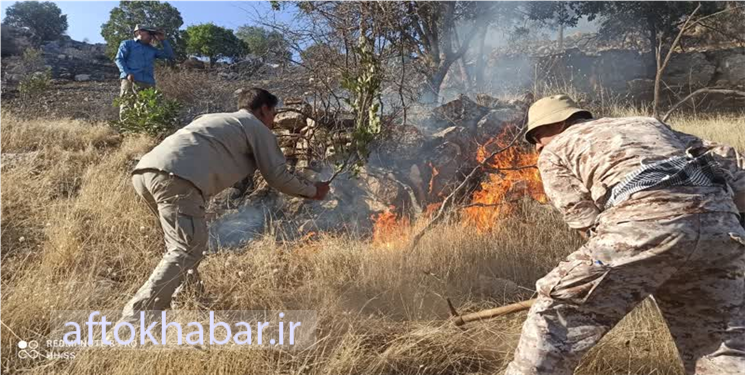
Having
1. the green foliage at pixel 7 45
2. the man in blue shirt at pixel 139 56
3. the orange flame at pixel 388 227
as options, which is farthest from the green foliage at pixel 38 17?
the orange flame at pixel 388 227

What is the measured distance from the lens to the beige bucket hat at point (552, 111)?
2.27 m

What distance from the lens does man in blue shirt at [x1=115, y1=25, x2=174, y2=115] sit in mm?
7027

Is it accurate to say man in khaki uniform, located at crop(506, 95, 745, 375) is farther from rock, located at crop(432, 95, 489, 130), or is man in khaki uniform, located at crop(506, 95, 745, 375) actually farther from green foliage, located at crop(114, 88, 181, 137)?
green foliage, located at crop(114, 88, 181, 137)

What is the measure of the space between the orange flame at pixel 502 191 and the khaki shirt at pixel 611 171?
2.19 m

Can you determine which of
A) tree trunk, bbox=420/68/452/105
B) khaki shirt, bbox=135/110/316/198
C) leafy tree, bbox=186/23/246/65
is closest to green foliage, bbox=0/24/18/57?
leafy tree, bbox=186/23/246/65

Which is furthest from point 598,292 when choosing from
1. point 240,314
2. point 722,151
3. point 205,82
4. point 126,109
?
point 205,82

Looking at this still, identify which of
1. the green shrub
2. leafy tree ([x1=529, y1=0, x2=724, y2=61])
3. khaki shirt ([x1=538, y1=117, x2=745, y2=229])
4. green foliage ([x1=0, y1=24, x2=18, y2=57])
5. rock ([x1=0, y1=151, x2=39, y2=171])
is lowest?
rock ([x1=0, y1=151, x2=39, y2=171])

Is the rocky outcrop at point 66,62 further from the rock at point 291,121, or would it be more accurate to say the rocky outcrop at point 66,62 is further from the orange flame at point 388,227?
the orange flame at point 388,227

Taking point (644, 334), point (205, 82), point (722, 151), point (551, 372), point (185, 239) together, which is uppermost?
point (205, 82)

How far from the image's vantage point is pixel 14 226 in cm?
427

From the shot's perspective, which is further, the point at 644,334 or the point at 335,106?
the point at 335,106

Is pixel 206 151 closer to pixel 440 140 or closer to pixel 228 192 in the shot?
pixel 228 192

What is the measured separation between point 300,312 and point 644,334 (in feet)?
6.83

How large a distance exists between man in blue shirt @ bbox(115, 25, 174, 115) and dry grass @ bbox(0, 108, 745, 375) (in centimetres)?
227
